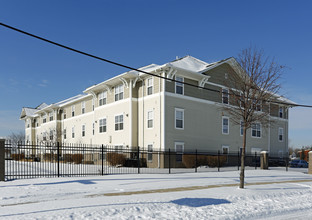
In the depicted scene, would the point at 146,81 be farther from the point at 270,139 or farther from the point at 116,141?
the point at 270,139

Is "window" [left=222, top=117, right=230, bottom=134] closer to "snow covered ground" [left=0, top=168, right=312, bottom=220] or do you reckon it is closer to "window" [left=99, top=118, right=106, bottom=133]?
"window" [left=99, top=118, right=106, bottom=133]

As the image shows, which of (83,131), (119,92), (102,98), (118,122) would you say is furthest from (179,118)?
(83,131)

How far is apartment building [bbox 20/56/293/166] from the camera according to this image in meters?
26.4

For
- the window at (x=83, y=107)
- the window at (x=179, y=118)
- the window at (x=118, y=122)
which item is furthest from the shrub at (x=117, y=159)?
the window at (x=83, y=107)

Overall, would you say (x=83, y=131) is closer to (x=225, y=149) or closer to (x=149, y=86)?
(x=149, y=86)

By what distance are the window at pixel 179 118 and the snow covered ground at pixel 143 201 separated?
12285mm

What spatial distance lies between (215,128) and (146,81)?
29.7ft

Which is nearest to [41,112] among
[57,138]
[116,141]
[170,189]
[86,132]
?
[57,138]

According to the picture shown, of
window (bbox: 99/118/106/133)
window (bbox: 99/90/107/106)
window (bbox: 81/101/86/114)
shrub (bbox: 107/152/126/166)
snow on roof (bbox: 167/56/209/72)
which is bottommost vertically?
shrub (bbox: 107/152/126/166)

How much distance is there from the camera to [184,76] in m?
27.7

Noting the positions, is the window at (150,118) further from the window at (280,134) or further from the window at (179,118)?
the window at (280,134)

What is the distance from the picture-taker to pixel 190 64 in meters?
30.4

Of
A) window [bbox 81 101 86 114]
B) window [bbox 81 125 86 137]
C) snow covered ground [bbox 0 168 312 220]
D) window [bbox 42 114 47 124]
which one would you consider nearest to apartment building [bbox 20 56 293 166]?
window [bbox 81 125 86 137]

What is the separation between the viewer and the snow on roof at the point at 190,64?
28.6 m
